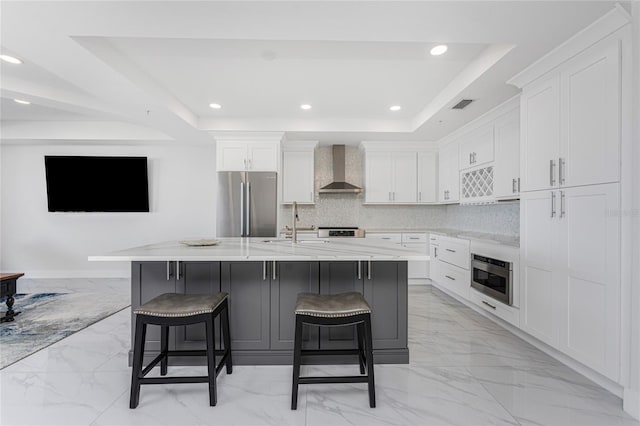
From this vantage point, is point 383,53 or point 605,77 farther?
point 383,53

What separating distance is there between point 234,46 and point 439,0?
5.13 feet

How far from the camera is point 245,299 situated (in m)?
2.29

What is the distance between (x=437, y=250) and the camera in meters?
4.55

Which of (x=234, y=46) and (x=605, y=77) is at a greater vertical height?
(x=234, y=46)

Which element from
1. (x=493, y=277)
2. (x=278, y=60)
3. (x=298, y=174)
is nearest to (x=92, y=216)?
(x=298, y=174)

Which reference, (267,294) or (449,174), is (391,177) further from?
(267,294)

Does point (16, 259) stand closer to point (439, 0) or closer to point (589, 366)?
point (439, 0)

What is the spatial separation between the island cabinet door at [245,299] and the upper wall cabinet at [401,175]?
3.24 metres

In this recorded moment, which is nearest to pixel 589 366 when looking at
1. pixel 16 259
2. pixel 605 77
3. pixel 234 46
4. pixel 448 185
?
pixel 605 77

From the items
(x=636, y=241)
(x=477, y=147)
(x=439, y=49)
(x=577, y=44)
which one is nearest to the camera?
(x=636, y=241)

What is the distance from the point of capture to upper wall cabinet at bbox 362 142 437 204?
5090 millimetres

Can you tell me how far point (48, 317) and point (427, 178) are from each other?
5595mm

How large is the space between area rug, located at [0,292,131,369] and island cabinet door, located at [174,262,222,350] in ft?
4.66

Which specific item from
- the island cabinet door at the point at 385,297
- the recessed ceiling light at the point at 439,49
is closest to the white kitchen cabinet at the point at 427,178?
the recessed ceiling light at the point at 439,49
